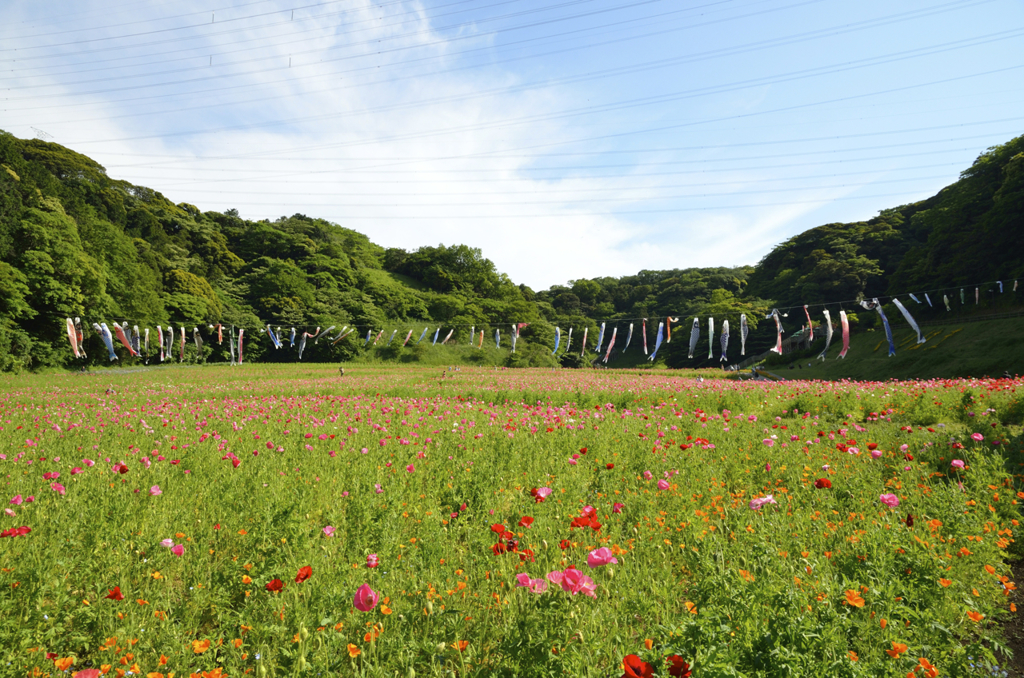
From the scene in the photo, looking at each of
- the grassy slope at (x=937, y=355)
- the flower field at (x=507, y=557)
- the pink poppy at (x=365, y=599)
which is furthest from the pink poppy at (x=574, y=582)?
the grassy slope at (x=937, y=355)

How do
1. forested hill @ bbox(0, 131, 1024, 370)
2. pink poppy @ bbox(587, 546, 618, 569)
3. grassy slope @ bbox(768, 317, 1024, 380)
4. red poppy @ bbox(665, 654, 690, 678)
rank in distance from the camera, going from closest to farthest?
red poppy @ bbox(665, 654, 690, 678)
pink poppy @ bbox(587, 546, 618, 569)
grassy slope @ bbox(768, 317, 1024, 380)
forested hill @ bbox(0, 131, 1024, 370)

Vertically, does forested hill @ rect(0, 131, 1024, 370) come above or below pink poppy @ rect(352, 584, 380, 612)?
above

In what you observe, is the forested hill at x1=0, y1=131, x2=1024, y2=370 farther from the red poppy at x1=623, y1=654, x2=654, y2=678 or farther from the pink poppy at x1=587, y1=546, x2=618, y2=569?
the red poppy at x1=623, y1=654, x2=654, y2=678

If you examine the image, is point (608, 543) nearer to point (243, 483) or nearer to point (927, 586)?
point (927, 586)

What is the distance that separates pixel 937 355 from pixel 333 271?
208ft

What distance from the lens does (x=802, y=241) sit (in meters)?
57.3

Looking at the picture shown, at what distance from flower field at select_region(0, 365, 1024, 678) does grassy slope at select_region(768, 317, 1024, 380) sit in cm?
1763

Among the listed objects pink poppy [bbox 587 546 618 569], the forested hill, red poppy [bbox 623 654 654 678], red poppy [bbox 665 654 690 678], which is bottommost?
red poppy [bbox 665 654 690 678]

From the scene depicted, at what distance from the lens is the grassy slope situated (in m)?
17.4

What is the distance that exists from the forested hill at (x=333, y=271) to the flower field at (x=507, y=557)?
32.8m

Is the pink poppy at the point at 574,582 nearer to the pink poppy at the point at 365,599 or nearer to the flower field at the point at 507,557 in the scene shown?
the flower field at the point at 507,557

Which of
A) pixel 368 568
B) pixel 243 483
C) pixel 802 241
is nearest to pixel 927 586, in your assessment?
pixel 368 568

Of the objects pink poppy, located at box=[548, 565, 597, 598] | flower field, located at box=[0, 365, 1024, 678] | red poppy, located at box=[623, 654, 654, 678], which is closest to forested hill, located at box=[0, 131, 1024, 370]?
flower field, located at box=[0, 365, 1024, 678]

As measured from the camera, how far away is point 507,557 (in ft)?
9.05
